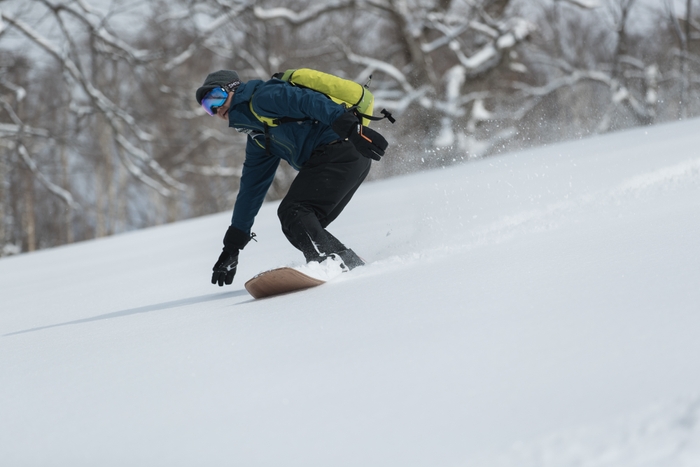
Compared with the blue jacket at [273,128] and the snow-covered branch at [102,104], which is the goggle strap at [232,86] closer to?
the blue jacket at [273,128]

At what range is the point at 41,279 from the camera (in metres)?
6.06

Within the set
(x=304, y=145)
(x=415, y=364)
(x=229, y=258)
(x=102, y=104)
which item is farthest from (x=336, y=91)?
(x=102, y=104)

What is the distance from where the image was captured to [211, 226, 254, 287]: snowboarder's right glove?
11.9 feet

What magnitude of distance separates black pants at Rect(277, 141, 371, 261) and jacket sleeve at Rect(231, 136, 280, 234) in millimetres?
311

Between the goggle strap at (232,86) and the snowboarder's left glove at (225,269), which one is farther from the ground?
the goggle strap at (232,86)

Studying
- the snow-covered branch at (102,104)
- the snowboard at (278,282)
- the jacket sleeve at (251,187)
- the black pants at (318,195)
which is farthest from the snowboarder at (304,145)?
the snow-covered branch at (102,104)

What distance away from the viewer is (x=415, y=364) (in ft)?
5.38

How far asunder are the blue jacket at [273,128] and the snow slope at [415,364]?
55 cm

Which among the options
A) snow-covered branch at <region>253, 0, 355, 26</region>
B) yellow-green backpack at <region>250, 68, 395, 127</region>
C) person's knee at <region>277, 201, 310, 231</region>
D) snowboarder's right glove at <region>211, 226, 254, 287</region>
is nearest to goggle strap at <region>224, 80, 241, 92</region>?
yellow-green backpack at <region>250, 68, 395, 127</region>

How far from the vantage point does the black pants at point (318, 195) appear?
3.34 meters

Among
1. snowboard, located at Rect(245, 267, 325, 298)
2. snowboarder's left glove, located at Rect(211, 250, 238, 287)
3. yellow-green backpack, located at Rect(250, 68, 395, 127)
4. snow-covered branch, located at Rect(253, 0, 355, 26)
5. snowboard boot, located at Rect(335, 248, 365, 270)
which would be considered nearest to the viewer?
snowboard, located at Rect(245, 267, 325, 298)

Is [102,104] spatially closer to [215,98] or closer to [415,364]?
[215,98]

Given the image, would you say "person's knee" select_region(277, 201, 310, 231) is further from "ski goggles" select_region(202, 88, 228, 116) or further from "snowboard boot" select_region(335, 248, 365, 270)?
"ski goggles" select_region(202, 88, 228, 116)

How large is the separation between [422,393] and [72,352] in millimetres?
1549
